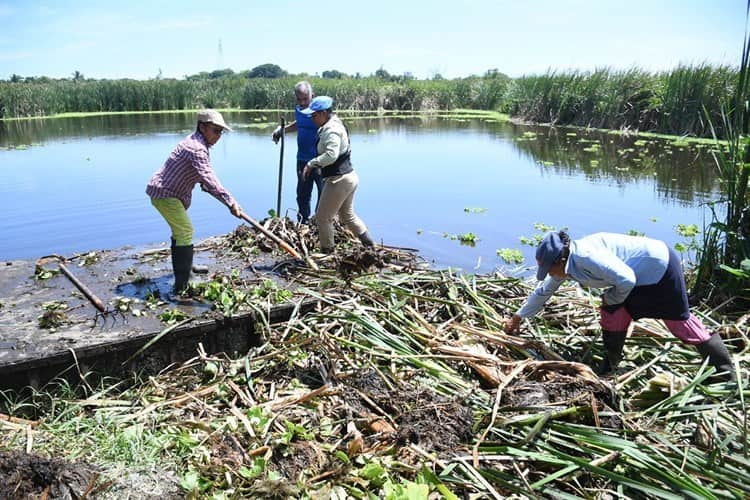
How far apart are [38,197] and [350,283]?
9.33 m

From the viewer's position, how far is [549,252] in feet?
12.1

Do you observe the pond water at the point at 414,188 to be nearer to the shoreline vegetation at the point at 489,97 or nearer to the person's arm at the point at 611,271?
the shoreline vegetation at the point at 489,97

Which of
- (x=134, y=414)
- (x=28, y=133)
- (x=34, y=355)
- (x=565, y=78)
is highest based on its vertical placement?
(x=565, y=78)

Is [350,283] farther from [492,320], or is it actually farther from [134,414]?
[134,414]

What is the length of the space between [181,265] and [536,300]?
3087 mm

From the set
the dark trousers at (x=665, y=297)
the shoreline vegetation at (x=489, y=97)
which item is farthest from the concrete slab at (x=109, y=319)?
the shoreline vegetation at (x=489, y=97)

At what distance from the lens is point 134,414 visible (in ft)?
11.7

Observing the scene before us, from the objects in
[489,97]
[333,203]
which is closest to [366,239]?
[333,203]

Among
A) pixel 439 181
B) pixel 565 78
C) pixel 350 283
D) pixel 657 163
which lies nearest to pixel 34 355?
pixel 350 283

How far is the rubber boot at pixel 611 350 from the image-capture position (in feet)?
13.0

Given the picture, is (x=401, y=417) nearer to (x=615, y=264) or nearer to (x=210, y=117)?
(x=615, y=264)

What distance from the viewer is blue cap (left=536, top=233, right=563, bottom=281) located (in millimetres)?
3672

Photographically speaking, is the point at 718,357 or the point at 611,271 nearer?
the point at 611,271

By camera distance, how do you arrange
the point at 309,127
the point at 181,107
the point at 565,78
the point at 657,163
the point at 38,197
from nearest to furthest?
1. the point at 309,127
2. the point at 38,197
3. the point at 657,163
4. the point at 565,78
5. the point at 181,107
